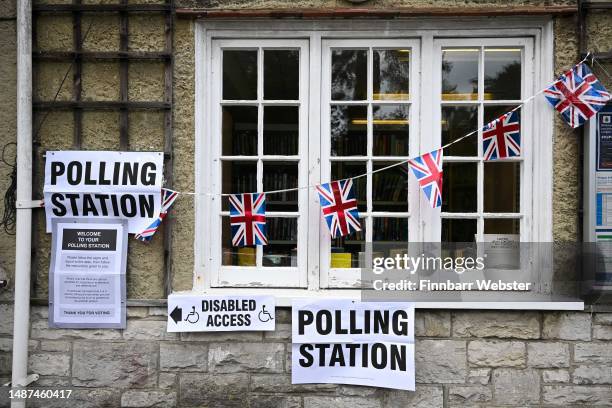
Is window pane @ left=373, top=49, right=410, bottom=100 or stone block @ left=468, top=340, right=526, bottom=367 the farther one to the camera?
window pane @ left=373, top=49, right=410, bottom=100

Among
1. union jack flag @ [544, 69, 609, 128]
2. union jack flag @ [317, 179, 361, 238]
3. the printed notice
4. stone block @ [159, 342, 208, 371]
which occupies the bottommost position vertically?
stone block @ [159, 342, 208, 371]

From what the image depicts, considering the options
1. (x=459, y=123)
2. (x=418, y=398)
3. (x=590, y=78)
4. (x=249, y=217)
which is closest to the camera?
(x=590, y=78)

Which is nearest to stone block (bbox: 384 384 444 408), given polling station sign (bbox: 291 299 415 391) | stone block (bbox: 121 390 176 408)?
polling station sign (bbox: 291 299 415 391)

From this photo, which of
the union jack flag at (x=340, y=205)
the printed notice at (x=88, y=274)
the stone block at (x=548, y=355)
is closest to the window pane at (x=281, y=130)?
the union jack flag at (x=340, y=205)

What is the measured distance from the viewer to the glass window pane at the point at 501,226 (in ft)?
12.8

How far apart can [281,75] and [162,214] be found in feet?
4.67

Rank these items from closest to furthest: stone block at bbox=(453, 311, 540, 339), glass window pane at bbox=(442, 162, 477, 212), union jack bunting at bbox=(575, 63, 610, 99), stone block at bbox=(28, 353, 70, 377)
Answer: union jack bunting at bbox=(575, 63, 610, 99) < stone block at bbox=(453, 311, 540, 339) < stone block at bbox=(28, 353, 70, 377) < glass window pane at bbox=(442, 162, 477, 212)

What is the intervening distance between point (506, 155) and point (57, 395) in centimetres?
388

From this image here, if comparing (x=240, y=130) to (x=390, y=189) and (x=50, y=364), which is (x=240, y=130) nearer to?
(x=390, y=189)

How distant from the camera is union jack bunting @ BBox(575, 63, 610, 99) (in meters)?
3.62

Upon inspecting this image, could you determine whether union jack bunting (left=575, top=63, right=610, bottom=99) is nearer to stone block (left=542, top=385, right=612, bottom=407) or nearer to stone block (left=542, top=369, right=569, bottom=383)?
stone block (left=542, top=369, right=569, bottom=383)

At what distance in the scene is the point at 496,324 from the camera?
3.74m

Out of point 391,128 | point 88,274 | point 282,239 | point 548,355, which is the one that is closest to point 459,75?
point 391,128

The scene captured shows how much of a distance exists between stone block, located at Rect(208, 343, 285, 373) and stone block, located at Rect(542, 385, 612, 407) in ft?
6.50
